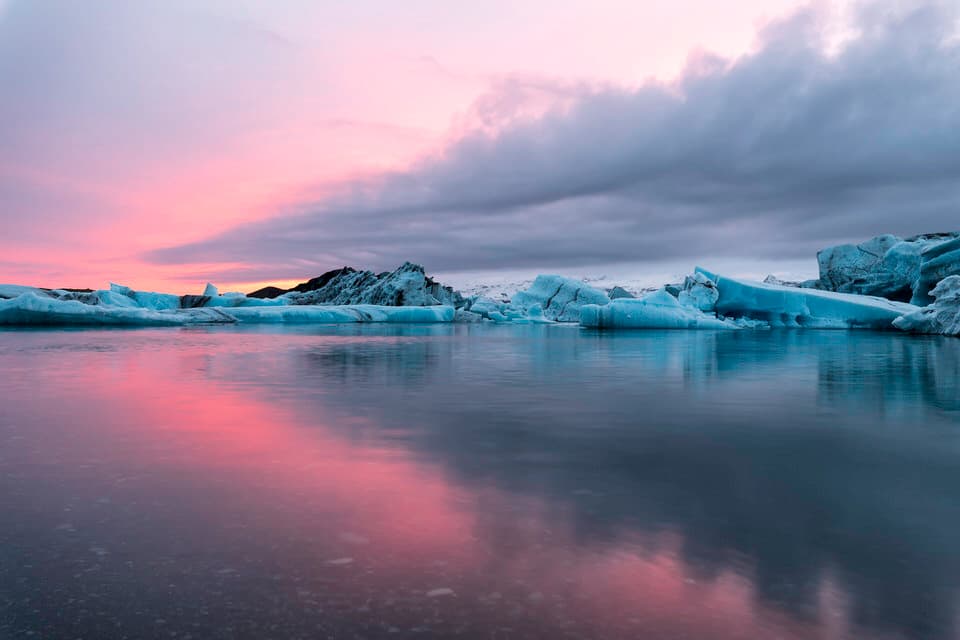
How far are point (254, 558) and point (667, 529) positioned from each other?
5.30 ft

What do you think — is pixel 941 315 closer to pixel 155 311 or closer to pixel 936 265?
pixel 936 265

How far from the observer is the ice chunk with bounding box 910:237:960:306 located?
26328 millimetres

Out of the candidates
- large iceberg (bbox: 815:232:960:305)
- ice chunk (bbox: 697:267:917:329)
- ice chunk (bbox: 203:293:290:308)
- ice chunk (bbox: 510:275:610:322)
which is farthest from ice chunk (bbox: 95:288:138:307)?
large iceberg (bbox: 815:232:960:305)

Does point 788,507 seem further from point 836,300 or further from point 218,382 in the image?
point 836,300

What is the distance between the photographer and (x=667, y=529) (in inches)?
105

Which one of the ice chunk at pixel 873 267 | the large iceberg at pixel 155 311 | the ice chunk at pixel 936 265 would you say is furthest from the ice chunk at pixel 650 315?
the large iceberg at pixel 155 311

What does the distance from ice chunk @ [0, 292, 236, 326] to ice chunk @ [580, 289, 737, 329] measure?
19.6 meters

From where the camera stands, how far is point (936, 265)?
27.2 m

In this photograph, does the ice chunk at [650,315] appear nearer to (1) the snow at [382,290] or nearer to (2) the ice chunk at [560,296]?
Result: (2) the ice chunk at [560,296]

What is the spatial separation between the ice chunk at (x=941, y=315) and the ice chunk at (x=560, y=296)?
19789 millimetres

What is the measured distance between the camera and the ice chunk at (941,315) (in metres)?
20.2

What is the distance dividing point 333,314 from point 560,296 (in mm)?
15053

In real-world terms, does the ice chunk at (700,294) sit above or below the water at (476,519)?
above

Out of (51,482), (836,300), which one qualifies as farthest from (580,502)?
(836,300)
